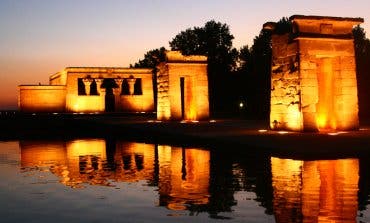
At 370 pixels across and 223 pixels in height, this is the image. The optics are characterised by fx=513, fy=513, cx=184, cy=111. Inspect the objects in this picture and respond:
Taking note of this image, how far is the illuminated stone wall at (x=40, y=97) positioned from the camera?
48.0m

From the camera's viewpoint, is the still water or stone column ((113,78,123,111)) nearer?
the still water

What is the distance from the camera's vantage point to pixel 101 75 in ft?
157

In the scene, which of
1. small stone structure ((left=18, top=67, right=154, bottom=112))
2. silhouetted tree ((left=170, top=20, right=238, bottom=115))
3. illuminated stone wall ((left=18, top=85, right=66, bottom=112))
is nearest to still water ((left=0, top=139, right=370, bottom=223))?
small stone structure ((left=18, top=67, right=154, bottom=112))

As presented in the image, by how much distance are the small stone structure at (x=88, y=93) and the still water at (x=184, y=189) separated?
111ft

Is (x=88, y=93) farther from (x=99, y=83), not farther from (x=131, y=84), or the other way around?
(x=131, y=84)

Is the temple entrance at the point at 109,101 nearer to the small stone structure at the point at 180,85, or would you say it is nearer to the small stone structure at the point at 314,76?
the small stone structure at the point at 180,85

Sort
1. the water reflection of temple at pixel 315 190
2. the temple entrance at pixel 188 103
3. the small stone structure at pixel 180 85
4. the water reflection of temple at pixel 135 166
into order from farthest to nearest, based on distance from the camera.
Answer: the temple entrance at pixel 188 103 < the small stone structure at pixel 180 85 < the water reflection of temple at pixel 135 166 < the water reflection of temple at pixel 315 190

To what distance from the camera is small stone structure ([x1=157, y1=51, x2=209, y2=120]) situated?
2964 centimetres

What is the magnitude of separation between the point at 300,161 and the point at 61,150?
25.6 feet

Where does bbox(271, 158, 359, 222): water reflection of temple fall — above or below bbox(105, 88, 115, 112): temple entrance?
below

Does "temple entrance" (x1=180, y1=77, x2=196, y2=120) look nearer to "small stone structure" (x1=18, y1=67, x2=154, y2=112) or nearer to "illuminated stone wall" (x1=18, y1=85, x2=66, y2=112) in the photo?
"small stone structure" (x1=18, y1=67, x2=154, y2=112)

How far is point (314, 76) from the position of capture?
1831cm

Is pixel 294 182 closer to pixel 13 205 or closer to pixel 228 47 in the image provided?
pixel 13 205

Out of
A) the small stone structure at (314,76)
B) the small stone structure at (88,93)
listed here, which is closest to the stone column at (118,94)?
the small stone structure at (88,93)
